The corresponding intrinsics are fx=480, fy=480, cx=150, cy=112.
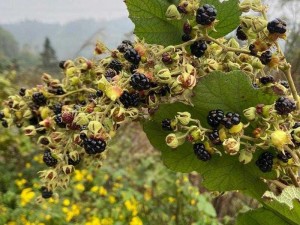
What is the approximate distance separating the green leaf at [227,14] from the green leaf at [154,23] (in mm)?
52

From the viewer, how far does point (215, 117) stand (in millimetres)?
570

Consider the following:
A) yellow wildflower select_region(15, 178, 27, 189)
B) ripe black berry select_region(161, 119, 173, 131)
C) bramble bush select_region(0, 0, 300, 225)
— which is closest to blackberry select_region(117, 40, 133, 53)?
bramble bush select_region(0, 0, 300, 225)

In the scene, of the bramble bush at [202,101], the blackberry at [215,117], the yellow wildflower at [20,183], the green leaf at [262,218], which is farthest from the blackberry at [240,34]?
the yellow wildflower at [20,183]

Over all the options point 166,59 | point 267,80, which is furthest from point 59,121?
point 267,80

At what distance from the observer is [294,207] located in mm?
588

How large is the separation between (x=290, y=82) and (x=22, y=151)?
2.49 metres

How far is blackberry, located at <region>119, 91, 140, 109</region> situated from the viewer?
0.54 m

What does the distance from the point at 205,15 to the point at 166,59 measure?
0.23ft

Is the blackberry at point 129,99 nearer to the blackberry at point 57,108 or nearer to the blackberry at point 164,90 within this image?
the blackberry at point 164,90

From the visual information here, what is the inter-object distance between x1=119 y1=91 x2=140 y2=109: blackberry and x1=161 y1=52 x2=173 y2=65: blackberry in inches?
2.0

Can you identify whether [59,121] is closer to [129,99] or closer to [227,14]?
[129,99]

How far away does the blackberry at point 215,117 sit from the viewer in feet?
1.86

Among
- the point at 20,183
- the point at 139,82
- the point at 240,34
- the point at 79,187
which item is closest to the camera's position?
the point at 139,82

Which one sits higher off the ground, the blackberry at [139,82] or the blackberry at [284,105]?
the blackberry at [139,82]
